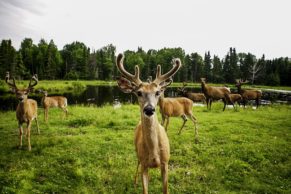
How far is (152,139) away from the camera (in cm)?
605

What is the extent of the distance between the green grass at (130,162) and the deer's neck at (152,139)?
2016 millimetres

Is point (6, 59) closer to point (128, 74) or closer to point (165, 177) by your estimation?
point (128, 74)

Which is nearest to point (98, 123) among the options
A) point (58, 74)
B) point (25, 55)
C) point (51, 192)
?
point (51, 192)

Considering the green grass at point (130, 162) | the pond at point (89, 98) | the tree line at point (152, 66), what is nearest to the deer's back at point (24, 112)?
the green grass at point (130, 162)

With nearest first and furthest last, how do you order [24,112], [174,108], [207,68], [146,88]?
[146,88] < [24,112] < [174,108] < [207,68]

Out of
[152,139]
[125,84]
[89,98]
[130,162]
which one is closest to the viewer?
[152,139]

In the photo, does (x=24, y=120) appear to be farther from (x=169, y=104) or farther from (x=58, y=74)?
(x=58, y=74)

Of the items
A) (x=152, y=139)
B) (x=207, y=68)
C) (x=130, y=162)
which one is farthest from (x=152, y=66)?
(x=152, y=139)

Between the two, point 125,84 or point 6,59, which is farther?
point 6,59

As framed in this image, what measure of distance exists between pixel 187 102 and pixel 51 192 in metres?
8.42

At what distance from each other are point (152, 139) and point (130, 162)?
12.7 feet

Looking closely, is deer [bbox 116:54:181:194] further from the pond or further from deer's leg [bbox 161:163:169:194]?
the pond

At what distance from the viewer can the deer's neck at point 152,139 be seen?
19.6ft

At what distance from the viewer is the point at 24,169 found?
880 centimetres
